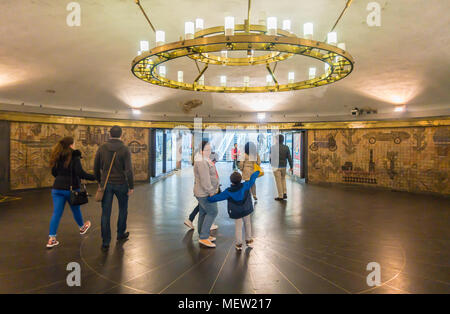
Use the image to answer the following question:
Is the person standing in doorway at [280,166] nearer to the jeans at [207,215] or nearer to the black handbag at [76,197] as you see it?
the jeans at [207,215]

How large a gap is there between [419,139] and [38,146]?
13404 mm

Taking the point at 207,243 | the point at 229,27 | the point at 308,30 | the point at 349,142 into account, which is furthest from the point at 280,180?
the point at 229,27

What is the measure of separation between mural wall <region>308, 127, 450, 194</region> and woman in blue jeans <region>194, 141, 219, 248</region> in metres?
8.58

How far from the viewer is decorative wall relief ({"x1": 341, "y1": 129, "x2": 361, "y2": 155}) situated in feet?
34.6

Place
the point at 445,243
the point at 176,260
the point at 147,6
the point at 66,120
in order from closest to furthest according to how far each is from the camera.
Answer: the point at 147,6, the point at 176,260, the point at 445,243, the point at 66,120

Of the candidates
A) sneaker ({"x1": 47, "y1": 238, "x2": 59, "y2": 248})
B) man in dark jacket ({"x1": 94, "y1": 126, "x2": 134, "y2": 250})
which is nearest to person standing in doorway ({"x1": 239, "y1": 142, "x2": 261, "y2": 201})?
man in dark jacket ({"x1": 94, "y1": 126, "x2": 134, "y2": 250})

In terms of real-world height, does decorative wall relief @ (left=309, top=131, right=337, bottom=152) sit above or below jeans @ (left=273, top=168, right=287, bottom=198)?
above

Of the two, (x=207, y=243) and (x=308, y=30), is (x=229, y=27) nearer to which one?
(x=308, y=30)

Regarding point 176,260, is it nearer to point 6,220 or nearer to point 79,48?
point 79,48

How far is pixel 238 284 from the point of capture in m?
2.76

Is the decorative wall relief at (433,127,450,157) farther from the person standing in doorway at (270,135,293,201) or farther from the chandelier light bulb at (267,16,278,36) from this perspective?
the chandelier light bulb at (267,16,278,36)
